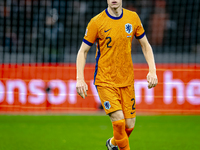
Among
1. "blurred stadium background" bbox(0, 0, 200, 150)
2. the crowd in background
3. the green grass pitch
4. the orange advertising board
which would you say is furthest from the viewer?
the crowd in background

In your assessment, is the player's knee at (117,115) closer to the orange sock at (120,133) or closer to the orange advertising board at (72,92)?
the orange sock at (120,133)

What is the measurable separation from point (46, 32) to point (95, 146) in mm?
6474

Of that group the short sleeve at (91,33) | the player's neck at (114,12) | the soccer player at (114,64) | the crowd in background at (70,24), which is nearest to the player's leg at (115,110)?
the soccer player at (114,64)

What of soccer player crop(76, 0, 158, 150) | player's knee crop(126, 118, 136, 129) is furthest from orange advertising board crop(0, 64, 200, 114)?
soccer player crop(76, 0, 158, 150)

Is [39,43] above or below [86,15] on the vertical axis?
below

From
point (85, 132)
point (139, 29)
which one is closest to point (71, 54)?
point (85, 132)

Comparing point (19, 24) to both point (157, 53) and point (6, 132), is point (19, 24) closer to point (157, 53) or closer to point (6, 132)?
point (157, 53)

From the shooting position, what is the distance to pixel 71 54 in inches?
440

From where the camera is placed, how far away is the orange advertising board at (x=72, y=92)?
9.16 metres

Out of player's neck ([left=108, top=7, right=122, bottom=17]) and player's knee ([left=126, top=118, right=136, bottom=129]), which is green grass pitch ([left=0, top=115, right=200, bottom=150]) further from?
player's neck ([left=108, top=7, right=122, bottom=17])

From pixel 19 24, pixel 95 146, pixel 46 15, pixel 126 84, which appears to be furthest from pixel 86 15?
pixel 126 84

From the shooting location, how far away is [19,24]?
11625 millimetres

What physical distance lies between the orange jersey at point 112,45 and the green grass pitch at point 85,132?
5.78 ft

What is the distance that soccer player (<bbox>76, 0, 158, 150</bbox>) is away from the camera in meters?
3.96
